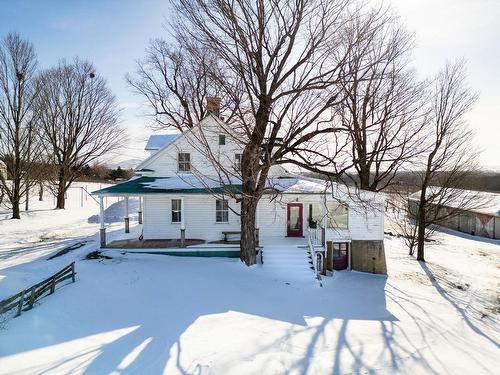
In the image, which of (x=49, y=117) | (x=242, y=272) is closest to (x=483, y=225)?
(x=242, y=272)

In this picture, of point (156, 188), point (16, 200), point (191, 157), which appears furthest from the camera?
point (16, 200)

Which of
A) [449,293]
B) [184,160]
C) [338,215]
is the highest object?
[184,160]

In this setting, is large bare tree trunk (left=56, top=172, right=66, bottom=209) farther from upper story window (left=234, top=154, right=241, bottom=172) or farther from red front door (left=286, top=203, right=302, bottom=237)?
red front door (left=286, top=203, right=302, bottom=237)

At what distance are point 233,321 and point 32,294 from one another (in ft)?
19.4

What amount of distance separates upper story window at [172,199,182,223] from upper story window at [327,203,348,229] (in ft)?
26.5

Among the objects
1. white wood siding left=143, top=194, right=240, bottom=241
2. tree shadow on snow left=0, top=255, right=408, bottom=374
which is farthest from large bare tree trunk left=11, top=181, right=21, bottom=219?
tree shadow on snow left=0, top=255, right=408, bottom=374

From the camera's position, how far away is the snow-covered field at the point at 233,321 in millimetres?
6512

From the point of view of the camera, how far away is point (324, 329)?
852cm

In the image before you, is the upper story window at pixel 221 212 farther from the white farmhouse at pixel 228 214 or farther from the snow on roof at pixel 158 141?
the snow on roof at pixel 158 141

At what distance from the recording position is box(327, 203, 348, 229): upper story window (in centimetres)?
1655

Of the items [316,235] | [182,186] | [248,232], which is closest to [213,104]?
[182,186]

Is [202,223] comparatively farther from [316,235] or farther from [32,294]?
[32,294]

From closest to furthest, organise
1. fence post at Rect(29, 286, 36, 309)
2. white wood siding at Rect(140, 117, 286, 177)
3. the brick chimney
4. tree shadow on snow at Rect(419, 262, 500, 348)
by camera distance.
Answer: fence post at Rect(29, 286, 36, 309), tree shadow on snow at Rect(419, 262, 500, 348), the brick chimney, white wood siding at Rect(140, 117, 286, 177)

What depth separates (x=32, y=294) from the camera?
8.95 m
